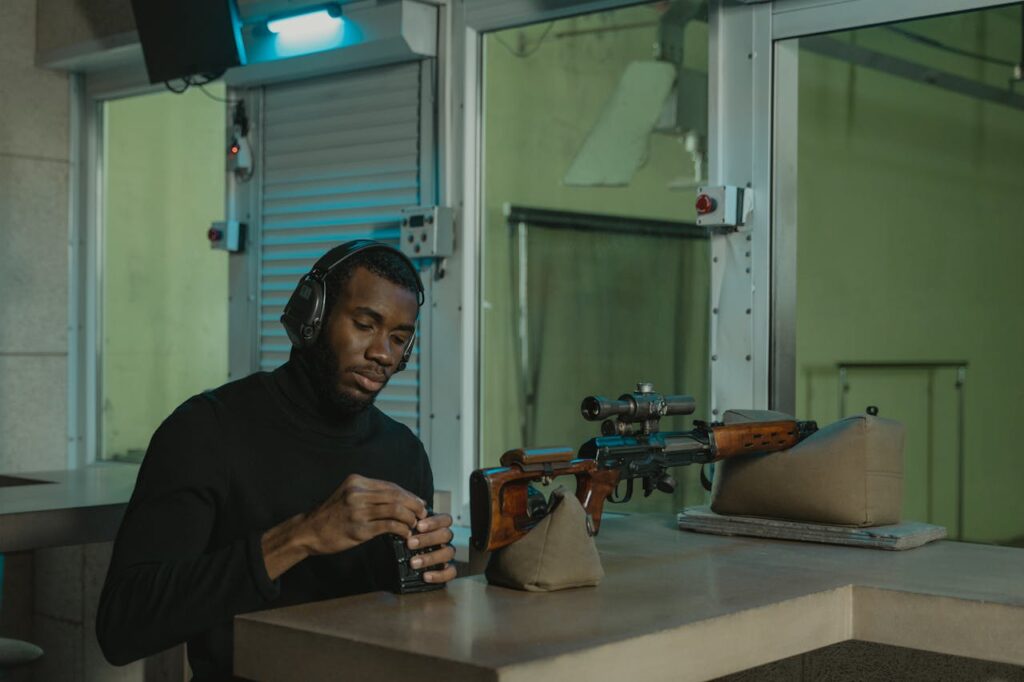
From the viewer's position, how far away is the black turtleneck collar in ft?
7.89

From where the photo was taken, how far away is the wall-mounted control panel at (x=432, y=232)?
14.7 ft

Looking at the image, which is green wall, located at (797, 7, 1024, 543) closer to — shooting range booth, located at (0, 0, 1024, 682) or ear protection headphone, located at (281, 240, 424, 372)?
shooting range booth, located at (0, 0, 1024, 682)

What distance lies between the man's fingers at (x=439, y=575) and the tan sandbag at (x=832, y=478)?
3.48 ft

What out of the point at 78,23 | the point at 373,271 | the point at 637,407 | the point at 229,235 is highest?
the point at 78,23

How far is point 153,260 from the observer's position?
604 cm

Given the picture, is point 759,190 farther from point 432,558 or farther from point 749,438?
point 432,558

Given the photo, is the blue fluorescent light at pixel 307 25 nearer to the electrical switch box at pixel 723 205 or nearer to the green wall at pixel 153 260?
the green wall at pixel 153 260

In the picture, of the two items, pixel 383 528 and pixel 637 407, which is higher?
pixel 637 407

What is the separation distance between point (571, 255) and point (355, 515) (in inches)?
101

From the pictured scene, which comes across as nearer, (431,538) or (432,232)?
(431,538)

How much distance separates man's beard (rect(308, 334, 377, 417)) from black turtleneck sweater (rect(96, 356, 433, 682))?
0.03 meters

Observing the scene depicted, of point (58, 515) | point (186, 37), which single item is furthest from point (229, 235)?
point (58, 515)

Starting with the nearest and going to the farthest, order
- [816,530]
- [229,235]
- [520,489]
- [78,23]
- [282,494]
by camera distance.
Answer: [520,489] < [282,494] < [816,530] < [229,235] < [78,23]

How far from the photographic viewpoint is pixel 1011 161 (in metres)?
4.41
